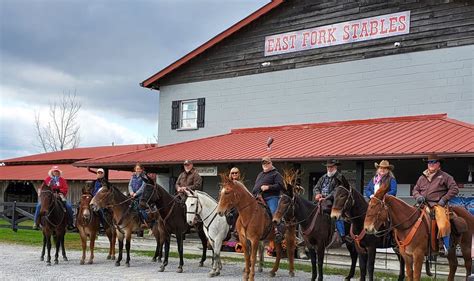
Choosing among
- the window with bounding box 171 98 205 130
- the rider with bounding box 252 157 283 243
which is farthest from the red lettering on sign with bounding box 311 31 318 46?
the rider with bounding box 252 157 283 243

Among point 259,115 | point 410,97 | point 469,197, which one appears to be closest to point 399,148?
point 469,197

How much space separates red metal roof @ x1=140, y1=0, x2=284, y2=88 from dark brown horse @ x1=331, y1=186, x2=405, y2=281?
11.7 metres

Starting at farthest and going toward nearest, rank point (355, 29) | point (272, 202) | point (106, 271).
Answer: point (355, 29), point (106, 271), point (272, 202)

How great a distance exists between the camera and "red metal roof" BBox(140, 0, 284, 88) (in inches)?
803

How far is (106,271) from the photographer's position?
12547 millimetres

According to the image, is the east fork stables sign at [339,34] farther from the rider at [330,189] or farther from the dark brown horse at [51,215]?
the dark brown horse at [51,215]

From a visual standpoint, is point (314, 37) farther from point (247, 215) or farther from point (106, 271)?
Result: point (106, 271)

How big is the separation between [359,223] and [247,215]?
2.14m

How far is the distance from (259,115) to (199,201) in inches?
335

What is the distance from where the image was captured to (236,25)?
2112 cm

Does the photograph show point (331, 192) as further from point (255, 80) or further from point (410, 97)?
point (255, 80)

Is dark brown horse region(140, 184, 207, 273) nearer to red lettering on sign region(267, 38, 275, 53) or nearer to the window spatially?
red lettering on sign region(267, 38, 275, 53)

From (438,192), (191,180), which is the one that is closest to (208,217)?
(191,180)

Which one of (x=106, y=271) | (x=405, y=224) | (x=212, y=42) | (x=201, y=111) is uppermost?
(x=212, y=42)
